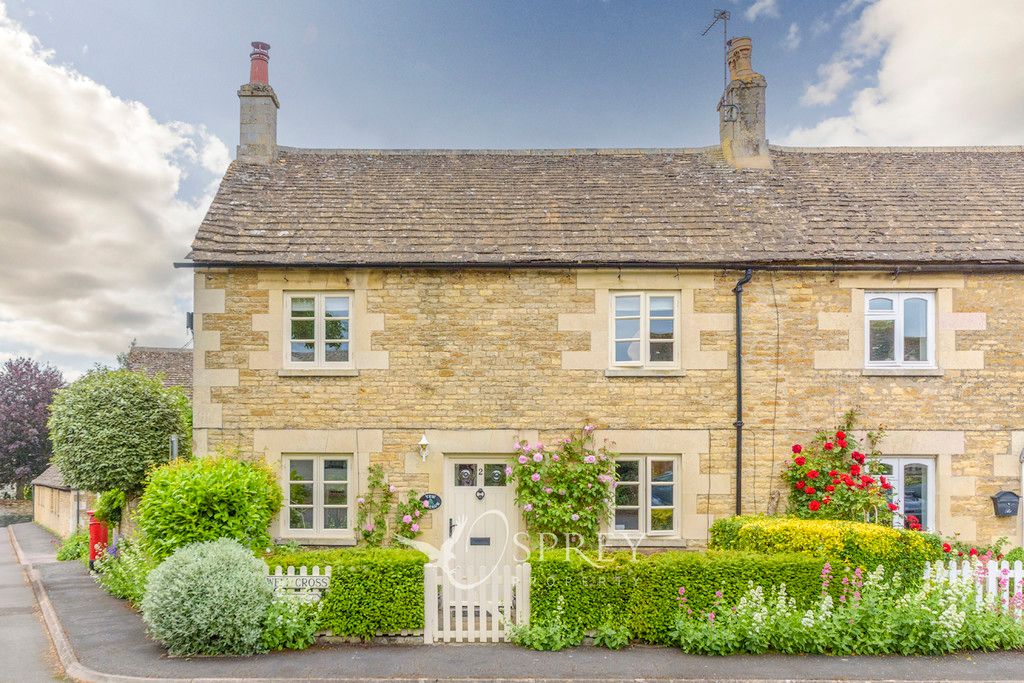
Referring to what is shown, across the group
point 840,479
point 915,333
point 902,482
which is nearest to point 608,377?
point 840,479

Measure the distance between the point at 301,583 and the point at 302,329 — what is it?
469 centimetres

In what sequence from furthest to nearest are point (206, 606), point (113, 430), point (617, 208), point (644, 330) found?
point (113, 430) → point (617, 208) → point (644, 330) → point (206, 606)

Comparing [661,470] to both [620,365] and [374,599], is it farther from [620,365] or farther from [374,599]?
[374,599]

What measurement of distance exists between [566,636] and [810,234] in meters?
8.46

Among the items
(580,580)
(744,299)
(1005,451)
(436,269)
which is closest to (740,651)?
(580,580)

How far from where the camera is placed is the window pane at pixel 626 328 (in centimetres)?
1163

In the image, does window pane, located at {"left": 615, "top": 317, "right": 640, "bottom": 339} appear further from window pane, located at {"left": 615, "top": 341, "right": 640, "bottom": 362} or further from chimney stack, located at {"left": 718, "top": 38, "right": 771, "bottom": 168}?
chimney stack, located at {"left": 718, "top": 38, "right": 771, "bottom": 168}

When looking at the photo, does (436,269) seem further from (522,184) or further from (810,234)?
(810,234)

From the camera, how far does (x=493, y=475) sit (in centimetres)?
1142

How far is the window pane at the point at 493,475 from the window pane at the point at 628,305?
3.47 metres

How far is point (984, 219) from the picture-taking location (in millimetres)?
12445

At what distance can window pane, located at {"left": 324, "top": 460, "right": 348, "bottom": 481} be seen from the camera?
11458 mm

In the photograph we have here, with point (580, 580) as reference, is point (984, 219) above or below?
above

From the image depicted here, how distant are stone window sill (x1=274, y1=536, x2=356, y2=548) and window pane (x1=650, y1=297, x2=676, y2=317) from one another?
260 inches
